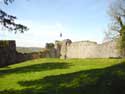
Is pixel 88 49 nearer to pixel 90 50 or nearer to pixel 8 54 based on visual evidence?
pixel 90 50

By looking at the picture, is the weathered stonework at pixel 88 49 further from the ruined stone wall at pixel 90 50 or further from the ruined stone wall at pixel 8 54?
the ruined stone wall at pixel 8 54

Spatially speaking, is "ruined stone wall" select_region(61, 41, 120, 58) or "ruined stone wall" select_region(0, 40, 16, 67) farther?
"ruined stone wall" select_region(61, 41, 120, 58)

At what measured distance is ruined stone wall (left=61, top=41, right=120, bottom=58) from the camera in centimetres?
3962

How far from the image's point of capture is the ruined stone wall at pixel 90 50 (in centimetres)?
3962

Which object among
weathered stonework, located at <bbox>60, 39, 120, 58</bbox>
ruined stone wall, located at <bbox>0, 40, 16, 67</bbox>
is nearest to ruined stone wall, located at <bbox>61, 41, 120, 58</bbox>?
weathered stonework, located at <bbox>60, 39, 120, 58</bbox>

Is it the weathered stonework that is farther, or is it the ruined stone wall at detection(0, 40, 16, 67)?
the weathered stonework

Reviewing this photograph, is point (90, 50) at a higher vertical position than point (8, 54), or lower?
higher

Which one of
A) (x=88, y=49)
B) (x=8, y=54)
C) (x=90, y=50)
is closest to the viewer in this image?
(x=8, y=54)

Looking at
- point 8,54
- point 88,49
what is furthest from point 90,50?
point 8,54

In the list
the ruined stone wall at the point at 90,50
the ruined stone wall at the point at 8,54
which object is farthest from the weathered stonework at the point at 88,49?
the ruined stone wall at the point at 8,54

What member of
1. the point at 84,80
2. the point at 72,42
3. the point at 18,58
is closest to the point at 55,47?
the point at 72,42

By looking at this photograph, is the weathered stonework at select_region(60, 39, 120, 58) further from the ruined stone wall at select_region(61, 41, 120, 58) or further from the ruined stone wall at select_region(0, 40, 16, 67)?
the ruined stone wall at select_region(0, 40, 16, 67)

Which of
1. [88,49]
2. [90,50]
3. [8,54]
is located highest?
[88,49]

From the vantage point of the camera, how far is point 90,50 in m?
42.9
